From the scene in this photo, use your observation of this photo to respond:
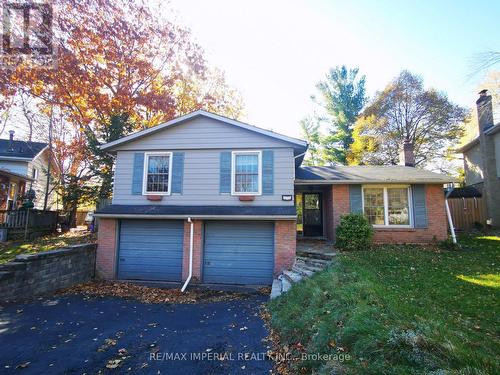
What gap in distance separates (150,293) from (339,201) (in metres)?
8.44

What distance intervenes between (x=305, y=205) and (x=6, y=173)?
18569 mm

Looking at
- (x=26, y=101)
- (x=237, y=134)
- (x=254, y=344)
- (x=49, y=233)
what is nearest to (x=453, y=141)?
(x=237, y=134)

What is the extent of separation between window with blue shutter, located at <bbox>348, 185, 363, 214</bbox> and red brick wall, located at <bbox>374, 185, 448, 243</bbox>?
4.10ft

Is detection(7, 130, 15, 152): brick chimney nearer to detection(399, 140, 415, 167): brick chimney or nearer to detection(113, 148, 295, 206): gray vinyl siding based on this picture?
detection(113, 148, 295, 206): gray vinyl siding

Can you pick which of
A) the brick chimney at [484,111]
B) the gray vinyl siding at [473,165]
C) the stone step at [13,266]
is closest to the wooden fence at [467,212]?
the gray vinyl siding at [473,165]

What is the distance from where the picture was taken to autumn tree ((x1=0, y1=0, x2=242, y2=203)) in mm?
16031

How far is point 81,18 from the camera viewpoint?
53.8 feet

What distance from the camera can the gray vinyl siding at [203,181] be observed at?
10.0 meters

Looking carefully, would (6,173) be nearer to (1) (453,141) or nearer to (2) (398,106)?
(2) (398,106)

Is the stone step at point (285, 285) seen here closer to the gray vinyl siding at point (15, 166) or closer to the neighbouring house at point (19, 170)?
the neighbouring house at point (19, 170)

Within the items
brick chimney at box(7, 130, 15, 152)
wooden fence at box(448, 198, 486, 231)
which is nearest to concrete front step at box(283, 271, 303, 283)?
wooden fence at box(448, 198, 486, 231)

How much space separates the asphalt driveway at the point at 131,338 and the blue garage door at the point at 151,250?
7.85ft

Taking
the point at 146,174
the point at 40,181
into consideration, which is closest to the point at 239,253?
the point at 146,174

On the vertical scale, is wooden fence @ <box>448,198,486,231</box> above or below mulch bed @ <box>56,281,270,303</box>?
above
